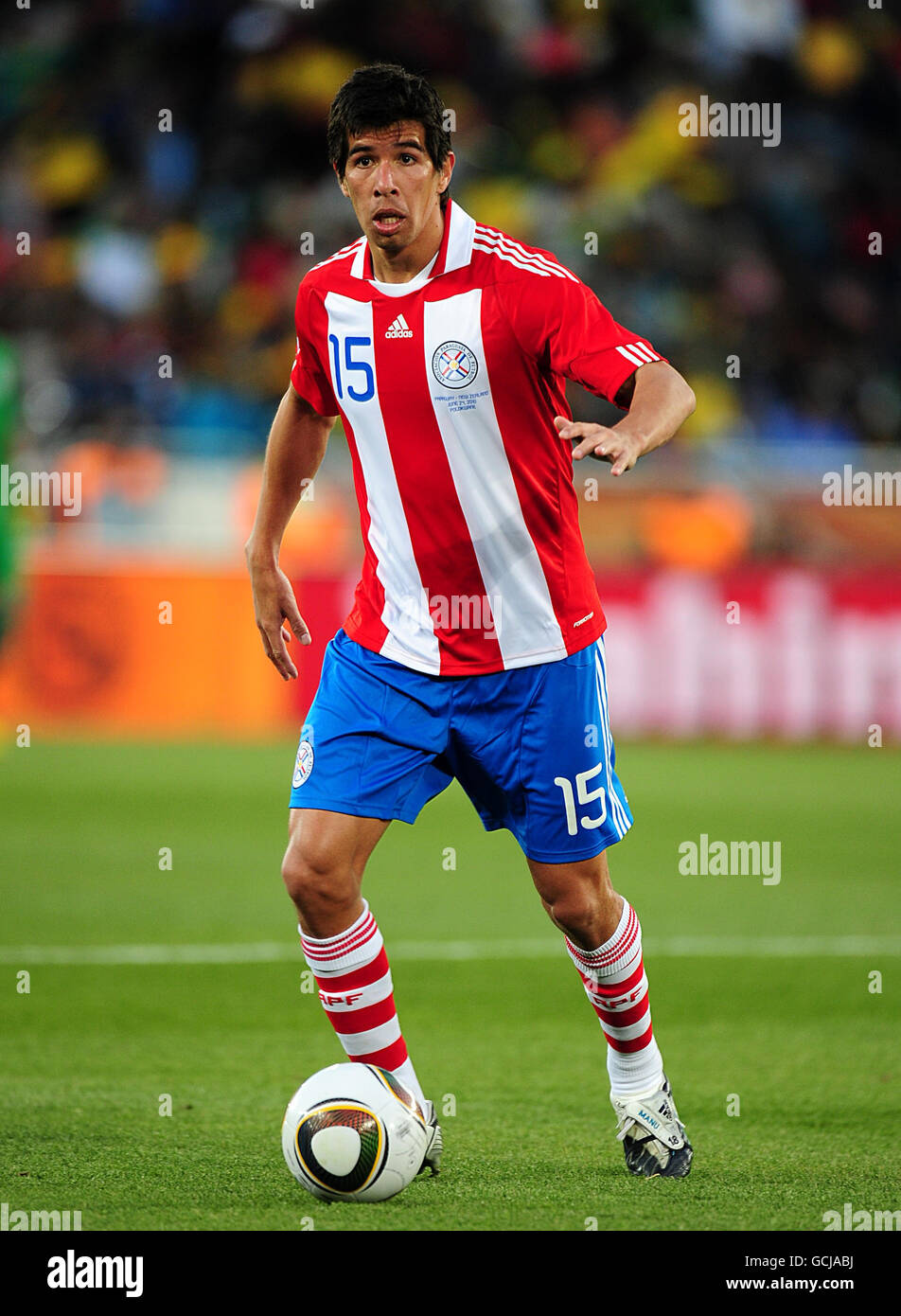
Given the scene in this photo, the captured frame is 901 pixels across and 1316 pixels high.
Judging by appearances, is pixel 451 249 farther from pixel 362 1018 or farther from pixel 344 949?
pixel 362 1018

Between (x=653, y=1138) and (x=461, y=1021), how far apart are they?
6.10 feet

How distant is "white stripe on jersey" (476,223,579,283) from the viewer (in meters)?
3.91

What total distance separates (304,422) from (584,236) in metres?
13.6

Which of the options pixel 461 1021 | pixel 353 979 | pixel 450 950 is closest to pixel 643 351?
pixel 353 979

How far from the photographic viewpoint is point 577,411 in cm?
1512

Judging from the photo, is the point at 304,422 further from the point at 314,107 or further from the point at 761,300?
the point at 314,107

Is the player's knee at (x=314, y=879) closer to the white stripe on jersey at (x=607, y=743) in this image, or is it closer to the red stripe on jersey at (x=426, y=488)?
the red stripe on jersey at (x=426, y=488)

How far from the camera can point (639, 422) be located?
138 inches

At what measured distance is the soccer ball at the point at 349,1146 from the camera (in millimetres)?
3723

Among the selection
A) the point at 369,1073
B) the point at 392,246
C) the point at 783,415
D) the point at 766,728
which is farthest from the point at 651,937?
the point at 783,415

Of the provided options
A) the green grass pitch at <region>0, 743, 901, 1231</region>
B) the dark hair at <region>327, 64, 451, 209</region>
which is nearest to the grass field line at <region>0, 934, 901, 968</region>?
the green grass pitch at <region>0, 743, 901, 1231</region>

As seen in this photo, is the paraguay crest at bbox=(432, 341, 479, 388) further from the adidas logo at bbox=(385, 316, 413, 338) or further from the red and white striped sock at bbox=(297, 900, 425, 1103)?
the red and white striped sock at bbox=(297, 900, 425, 1103)

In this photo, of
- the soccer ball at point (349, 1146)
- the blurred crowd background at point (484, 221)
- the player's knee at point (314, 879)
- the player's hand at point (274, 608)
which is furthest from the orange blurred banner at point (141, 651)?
the soccer ball at point (349, 1146)

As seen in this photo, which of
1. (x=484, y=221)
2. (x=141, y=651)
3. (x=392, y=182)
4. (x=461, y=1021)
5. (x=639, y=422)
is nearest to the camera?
(x=639, y=422)
